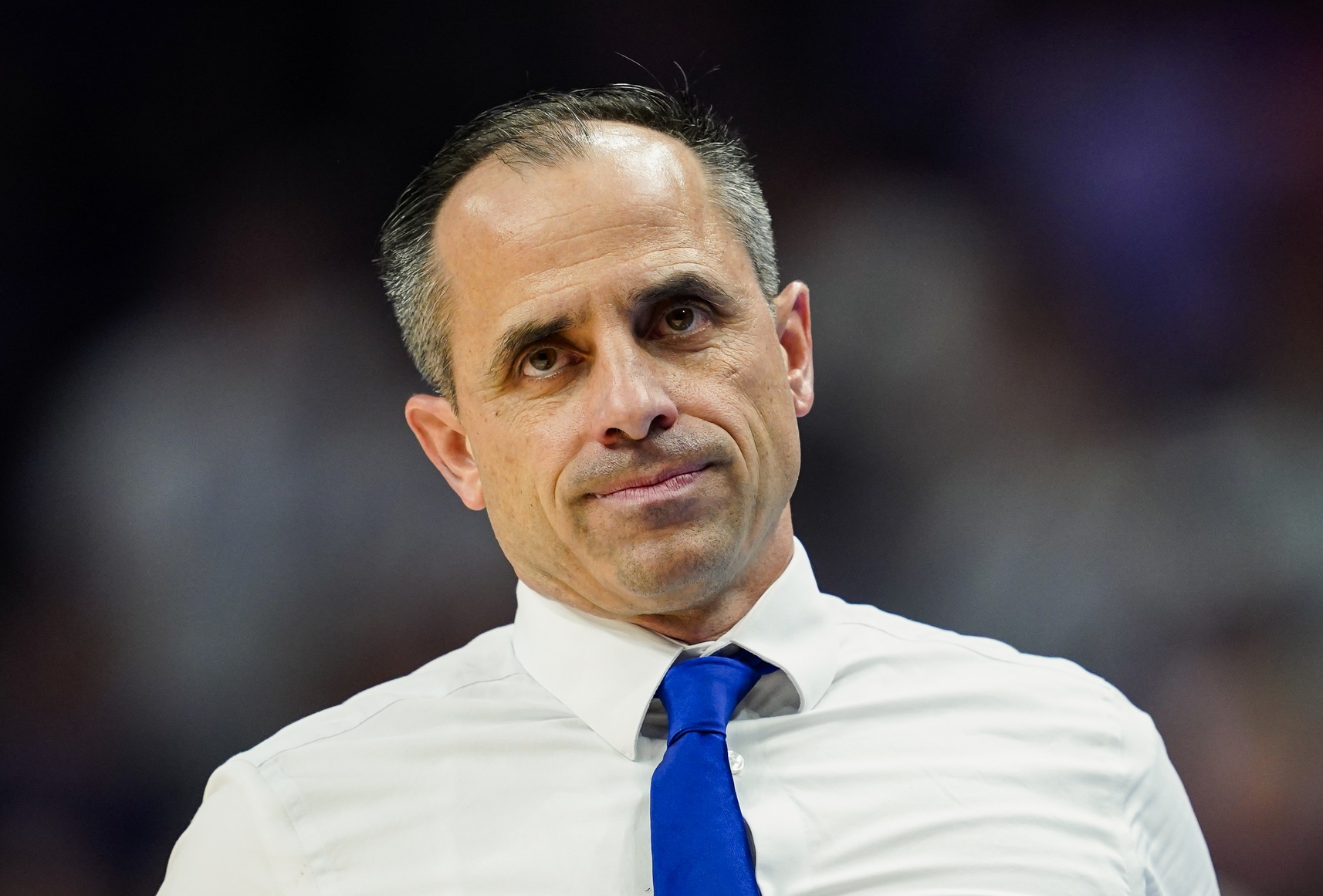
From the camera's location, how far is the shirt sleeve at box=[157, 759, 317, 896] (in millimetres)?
1341

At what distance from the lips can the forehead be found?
9.8 inches

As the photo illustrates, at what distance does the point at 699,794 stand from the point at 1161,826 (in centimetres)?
76

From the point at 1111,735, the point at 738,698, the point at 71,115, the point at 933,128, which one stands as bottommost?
the point at 1111,735

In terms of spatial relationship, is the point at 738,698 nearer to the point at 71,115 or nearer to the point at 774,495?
the point at 774,495

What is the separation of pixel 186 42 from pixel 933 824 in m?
1.63

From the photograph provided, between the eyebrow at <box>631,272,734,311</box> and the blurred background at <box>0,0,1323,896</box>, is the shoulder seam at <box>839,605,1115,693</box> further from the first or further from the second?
the eyebrow at <box>631,272,734,311</box>

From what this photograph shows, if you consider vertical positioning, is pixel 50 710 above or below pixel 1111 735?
above

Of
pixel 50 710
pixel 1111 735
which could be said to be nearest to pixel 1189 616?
pixel 1111 735

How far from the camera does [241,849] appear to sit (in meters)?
1.36

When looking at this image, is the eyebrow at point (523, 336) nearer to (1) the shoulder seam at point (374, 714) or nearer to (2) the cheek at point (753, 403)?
(2) the cheek at point (753, 403)

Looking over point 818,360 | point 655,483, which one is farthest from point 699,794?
point 818,360

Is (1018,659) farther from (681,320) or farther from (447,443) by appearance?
(447,443)

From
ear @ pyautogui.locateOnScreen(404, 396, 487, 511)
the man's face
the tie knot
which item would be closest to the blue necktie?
the tie knot

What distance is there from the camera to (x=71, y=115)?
65.7 inches
